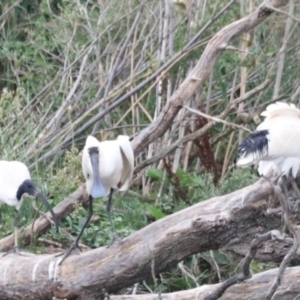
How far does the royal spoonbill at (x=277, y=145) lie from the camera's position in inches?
164

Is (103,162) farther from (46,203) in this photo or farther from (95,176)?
(46,203)

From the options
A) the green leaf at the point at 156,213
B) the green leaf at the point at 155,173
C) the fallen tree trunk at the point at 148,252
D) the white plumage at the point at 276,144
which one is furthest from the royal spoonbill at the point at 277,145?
the green leaf at the point at 155,173

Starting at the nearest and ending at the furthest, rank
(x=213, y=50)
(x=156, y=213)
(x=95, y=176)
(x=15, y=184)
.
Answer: (x=95, y=176) < (x=213, y=50) < (x=15, y=184) < (x=156, y=213)

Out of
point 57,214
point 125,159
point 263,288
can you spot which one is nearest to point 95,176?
point 125,159

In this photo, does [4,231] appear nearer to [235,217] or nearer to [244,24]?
[244,24]

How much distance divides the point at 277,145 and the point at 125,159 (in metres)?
0.93

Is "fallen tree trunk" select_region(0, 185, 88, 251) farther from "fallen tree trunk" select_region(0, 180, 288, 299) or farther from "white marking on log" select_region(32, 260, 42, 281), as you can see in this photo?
"white marking on log" select_region(32, 260, 42, 281)

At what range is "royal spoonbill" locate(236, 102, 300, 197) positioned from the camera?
164 inches

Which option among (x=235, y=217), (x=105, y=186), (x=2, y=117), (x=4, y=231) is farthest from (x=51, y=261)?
(x=2, y=117)

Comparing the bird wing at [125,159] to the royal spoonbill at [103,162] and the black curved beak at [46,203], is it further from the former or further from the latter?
the black curved beak at [46,203]

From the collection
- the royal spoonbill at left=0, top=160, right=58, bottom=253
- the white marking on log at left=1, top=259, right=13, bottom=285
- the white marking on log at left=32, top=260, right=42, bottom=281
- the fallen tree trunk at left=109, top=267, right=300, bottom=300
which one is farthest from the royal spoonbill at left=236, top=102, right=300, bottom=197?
the royal spoonbill at left=0, top=160, right=58, bottom=253

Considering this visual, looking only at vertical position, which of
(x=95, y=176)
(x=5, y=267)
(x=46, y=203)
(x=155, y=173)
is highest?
(x=95, y=176)

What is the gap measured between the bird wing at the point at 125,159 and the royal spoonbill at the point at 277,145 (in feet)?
2.32

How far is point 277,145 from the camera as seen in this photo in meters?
4.27
